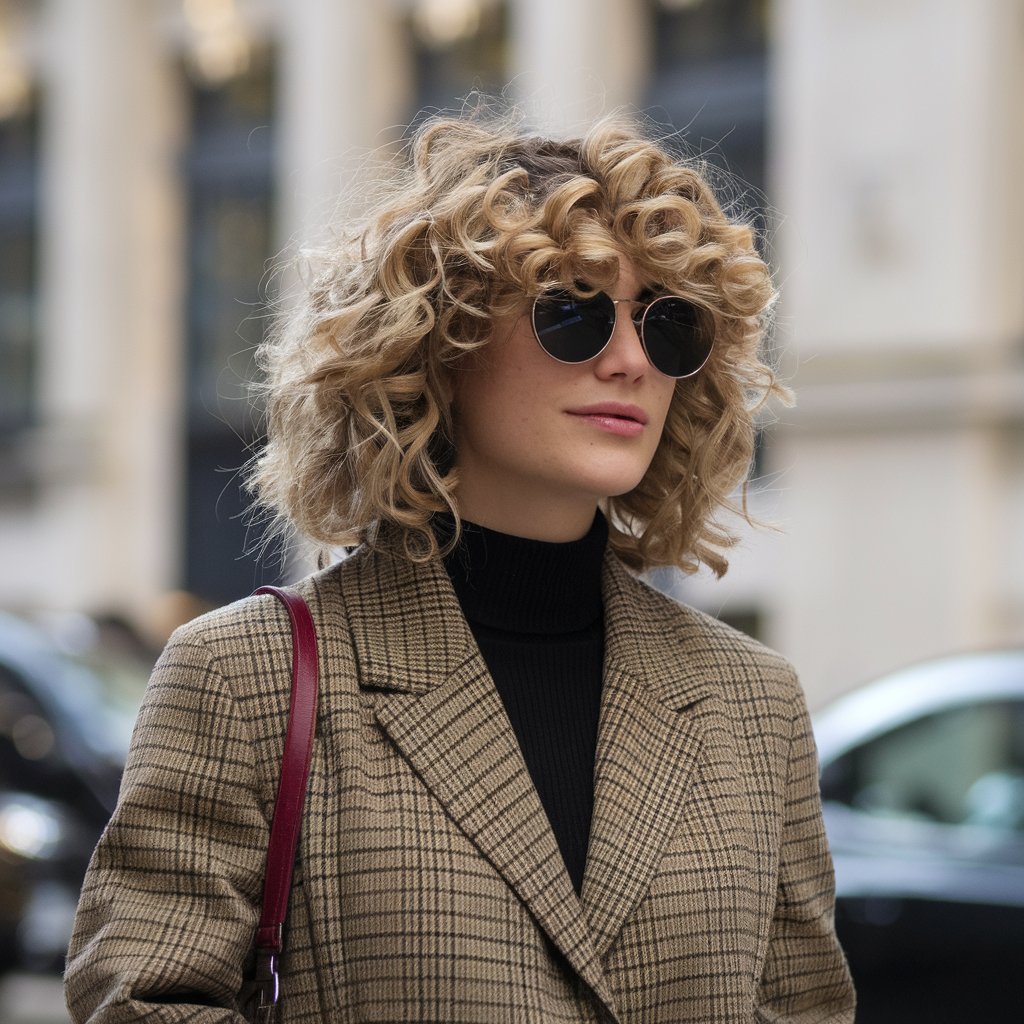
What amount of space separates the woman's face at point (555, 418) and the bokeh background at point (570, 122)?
5612 millimetres

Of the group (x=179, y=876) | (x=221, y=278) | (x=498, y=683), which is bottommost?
(x=221, y=278)

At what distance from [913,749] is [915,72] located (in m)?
9.59

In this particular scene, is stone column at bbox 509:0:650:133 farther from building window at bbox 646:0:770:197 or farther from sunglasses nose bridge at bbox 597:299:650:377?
sunglasses nose bridge at bbox 597:299:650:377

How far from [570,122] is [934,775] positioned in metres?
4.21

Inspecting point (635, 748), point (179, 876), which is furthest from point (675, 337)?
point (179, 876)

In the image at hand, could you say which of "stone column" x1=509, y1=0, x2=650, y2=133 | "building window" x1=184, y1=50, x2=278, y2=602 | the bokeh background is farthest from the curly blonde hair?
"building window" x1=184, y1=50, x2=278, y2=602

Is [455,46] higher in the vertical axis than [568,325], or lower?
lower

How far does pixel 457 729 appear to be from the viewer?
2.39 metres

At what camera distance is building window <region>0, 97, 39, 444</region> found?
816 inches

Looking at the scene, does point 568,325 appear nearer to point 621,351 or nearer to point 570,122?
point 621,351

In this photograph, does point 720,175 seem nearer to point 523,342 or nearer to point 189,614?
point 523,342

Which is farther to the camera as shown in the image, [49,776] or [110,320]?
[110,320]

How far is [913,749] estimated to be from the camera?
5363 mm

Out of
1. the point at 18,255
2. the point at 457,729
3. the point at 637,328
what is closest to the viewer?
the point at 457,729
